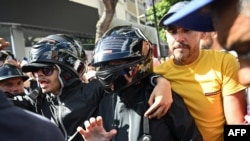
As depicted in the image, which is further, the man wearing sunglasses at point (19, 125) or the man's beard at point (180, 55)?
the man's beard at point (180, 55)

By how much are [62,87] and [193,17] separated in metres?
1.84

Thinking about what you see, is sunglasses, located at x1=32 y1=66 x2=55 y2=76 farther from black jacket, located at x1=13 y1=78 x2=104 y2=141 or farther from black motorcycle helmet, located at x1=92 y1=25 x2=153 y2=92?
black motorcycle helmet, located at x1=92 y1=25 x2=153 y2=92

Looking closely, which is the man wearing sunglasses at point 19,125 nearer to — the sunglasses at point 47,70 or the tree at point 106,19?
the sunglasses at point 47,70

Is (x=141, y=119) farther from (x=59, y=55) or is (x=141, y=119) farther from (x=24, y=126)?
(x=24, y=126)

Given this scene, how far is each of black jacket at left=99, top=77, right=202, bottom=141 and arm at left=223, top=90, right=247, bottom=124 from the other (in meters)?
0.23

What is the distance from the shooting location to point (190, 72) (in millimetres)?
2596

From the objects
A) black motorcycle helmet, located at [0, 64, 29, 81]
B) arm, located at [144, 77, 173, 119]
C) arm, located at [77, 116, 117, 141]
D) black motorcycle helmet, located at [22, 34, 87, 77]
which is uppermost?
black motorcycle helmet, located at [22, 34, 87, 77]

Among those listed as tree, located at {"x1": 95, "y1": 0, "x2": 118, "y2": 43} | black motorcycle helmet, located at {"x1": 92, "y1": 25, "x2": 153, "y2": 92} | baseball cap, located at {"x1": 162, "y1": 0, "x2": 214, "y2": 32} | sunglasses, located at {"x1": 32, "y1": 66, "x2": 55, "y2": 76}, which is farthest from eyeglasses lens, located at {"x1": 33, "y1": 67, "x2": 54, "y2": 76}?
tree, located at {"x1": 95, "y1": 0, "x2": 118, "y2": 43}

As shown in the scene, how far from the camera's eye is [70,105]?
9.02 feet

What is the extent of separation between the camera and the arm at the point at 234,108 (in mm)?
2404

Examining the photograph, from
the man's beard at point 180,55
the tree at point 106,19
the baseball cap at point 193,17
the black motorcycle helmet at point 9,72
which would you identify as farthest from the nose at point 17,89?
the tree at point 106,19

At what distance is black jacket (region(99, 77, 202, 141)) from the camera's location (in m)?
2.24

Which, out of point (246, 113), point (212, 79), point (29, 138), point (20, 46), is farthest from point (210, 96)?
point (20, 46)

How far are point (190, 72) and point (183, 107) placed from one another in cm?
33
